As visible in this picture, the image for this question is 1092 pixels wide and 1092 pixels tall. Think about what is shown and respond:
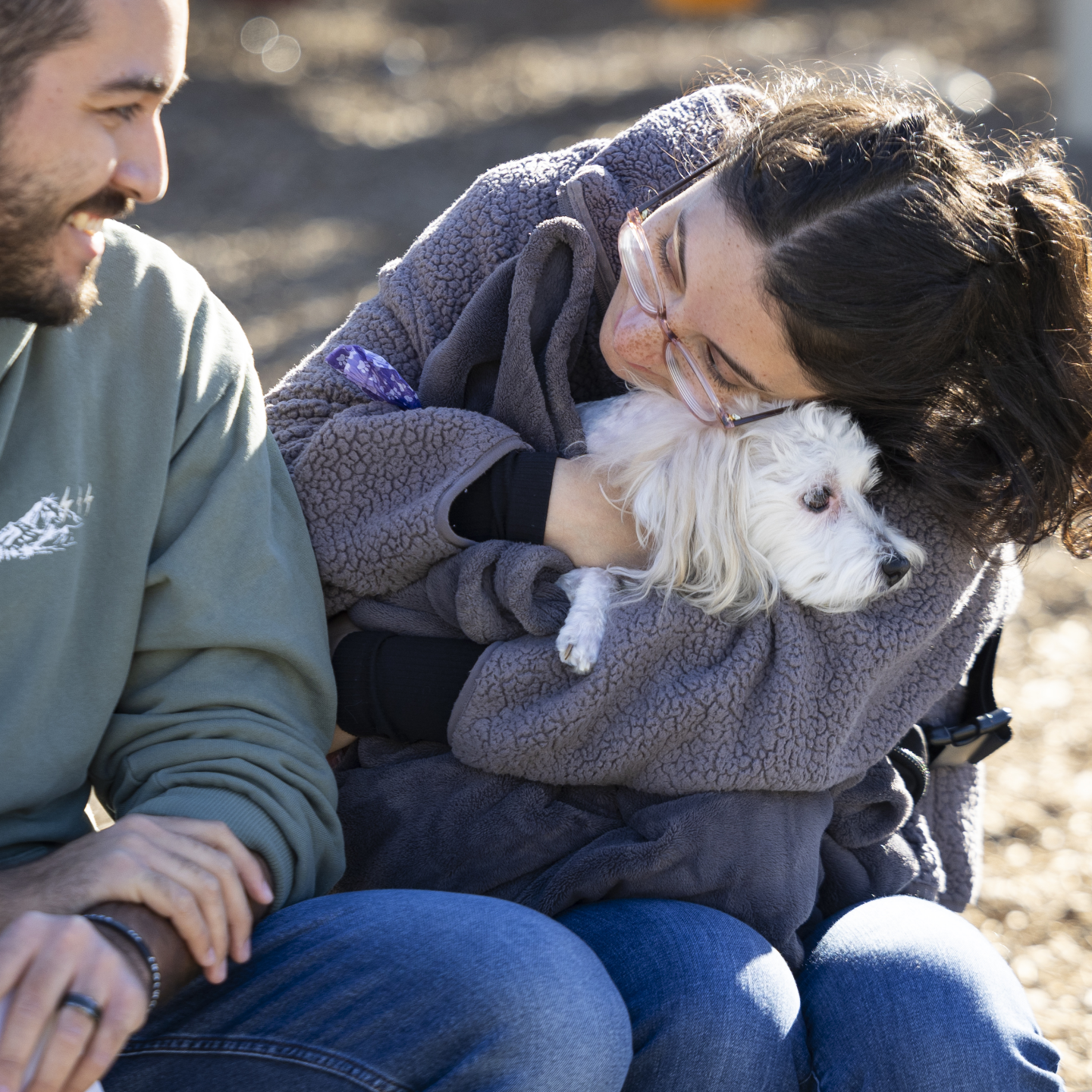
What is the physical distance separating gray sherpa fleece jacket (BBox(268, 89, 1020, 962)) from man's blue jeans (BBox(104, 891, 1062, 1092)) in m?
0.11

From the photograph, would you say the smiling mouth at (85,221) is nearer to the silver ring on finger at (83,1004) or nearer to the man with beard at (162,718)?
the man with beard at (162,718)

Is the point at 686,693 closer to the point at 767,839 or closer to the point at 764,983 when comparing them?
the point at 767,839

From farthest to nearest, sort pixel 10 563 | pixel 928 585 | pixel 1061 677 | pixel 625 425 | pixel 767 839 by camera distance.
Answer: pixel 1061 677, pixel 625 425, pixel 928 585, pixel 767 839, pixel 10 563

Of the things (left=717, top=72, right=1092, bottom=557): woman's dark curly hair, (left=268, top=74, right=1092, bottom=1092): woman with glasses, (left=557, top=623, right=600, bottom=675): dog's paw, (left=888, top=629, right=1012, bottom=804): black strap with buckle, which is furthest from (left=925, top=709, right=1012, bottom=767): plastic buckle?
(left=557, top=623, right=600, bottom=675): dog's paw

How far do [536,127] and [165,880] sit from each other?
28.0ft

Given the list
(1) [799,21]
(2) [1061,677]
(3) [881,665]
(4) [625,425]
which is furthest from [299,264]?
(1) [799,21]

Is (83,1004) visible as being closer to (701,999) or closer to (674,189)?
(701,999)

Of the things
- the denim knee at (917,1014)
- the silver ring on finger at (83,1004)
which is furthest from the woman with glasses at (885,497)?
the silver ring on finger at (83,1004)

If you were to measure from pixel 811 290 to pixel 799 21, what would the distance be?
12.2 meters

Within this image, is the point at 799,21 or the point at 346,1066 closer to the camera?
the point at 346,1066

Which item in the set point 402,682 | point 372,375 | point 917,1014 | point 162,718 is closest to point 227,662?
point 162,718

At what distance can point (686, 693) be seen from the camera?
6.13ft

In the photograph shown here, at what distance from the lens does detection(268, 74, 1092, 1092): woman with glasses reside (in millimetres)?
1777

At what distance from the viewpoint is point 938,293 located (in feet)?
6.15
